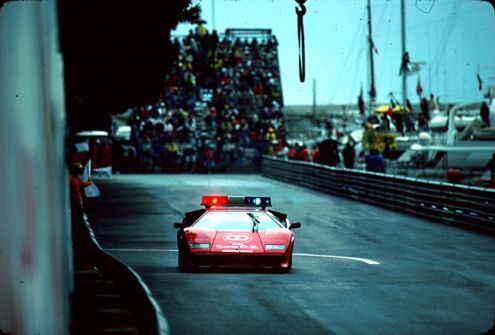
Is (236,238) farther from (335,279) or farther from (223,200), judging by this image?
(335,279)

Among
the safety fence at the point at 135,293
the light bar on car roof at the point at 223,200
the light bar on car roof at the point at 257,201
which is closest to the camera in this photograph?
the safety fence at the point at 135,293

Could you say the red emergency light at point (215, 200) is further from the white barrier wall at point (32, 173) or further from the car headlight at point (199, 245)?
the white barrier wall at point (32, 173)

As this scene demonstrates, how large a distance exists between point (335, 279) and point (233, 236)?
70.9 inches

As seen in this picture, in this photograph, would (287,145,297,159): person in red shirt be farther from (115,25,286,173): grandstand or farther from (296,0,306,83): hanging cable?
(296,0,306,83): hanging cable

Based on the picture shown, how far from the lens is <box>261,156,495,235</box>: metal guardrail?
27219mm

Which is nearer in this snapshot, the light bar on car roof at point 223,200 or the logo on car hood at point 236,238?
the light bar on car roof at point 223,200

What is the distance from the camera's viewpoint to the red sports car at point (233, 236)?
17094 millimetres

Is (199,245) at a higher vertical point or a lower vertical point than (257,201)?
lower

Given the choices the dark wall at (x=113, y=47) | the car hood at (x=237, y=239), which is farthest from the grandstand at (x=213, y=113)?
the car hood at (x=237, y=239)

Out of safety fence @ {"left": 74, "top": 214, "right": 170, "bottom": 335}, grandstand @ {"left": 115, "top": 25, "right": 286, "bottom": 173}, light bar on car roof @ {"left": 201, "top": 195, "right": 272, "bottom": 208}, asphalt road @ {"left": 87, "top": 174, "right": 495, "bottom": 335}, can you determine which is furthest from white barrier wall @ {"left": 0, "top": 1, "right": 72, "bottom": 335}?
grandstand @ {"left": 115, "top": 25, "right": 286, "bottom": 173}

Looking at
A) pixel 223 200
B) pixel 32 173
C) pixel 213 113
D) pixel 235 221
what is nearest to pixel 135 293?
pixel 32 173

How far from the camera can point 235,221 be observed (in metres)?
17.5

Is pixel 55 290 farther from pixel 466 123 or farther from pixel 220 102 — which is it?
pixel 466 123

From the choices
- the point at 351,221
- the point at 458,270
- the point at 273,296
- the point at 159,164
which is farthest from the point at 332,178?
the point at 273,296
